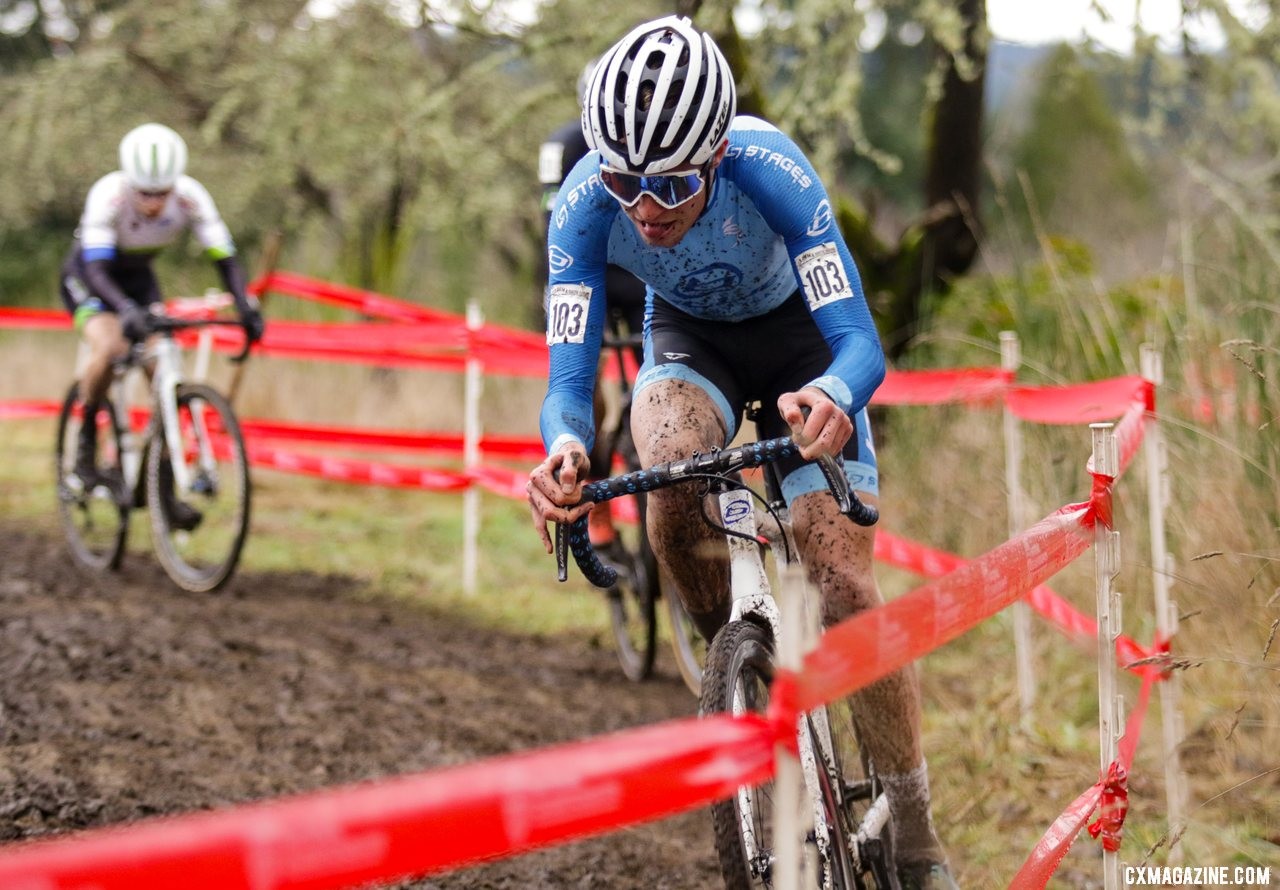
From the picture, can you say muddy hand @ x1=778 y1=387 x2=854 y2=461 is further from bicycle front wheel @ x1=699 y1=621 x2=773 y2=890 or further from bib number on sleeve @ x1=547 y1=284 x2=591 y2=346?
bib number on sleeve @ x1=547 y1=284 x2=591 y2=346

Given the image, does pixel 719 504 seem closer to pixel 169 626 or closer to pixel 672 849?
pixel 672 849

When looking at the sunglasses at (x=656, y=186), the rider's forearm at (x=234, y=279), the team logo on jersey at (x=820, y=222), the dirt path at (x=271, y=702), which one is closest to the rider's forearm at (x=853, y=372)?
the team logo on jersey at (x=820, y=222)

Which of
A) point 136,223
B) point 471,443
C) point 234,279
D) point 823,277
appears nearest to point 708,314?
point 823,277

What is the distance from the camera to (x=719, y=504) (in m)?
2.99

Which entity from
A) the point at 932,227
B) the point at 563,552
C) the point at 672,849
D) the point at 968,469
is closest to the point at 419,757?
the point at 672,849

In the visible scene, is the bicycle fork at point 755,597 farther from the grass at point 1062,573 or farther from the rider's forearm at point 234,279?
the rider's forearm at point 234,279

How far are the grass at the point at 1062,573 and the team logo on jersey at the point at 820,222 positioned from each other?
1097mm

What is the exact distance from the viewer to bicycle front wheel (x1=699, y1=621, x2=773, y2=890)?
2371 millimetres

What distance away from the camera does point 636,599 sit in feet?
19.9

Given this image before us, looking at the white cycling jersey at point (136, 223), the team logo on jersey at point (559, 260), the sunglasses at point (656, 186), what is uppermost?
the white cycling jersey at point (136, 223)

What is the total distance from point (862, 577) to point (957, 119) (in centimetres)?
728

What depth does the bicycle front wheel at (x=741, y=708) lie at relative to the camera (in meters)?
2.37

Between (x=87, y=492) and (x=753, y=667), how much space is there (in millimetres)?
6114

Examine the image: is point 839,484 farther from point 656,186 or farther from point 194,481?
point 194,481
